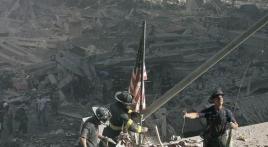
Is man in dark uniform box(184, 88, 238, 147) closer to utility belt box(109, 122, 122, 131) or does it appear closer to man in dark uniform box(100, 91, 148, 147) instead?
man in dark uniform box(100, 91, 148, 147)

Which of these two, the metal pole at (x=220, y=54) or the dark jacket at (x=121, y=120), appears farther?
the dark jacket at (x=121, y=120)

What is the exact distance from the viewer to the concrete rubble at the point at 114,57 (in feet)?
56.6

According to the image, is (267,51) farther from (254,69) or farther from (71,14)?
(71,14)

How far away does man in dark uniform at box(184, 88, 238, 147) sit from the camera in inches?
340

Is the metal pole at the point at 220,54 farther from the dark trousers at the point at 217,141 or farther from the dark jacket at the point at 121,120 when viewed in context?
the dark trousers at the point at 217,141

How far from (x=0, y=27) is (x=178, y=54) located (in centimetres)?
921

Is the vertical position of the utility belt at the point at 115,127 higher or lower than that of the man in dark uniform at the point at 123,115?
lower

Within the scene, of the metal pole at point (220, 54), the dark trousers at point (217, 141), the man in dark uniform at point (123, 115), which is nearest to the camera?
the metal pole at point (220, 54)

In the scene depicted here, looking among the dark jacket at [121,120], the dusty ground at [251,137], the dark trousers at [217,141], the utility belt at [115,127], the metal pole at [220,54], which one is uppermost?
the metal pole at [220,54]

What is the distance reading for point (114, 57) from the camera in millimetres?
21172

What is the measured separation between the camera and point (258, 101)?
17.3m

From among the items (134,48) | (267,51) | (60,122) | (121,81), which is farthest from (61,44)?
(267,51)

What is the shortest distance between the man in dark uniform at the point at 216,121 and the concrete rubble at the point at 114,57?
4564 mm

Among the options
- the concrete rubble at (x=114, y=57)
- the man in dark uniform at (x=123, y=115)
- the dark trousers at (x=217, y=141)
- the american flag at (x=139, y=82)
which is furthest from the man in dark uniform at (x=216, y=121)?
the concrete rubble at (x=114, y=57)
